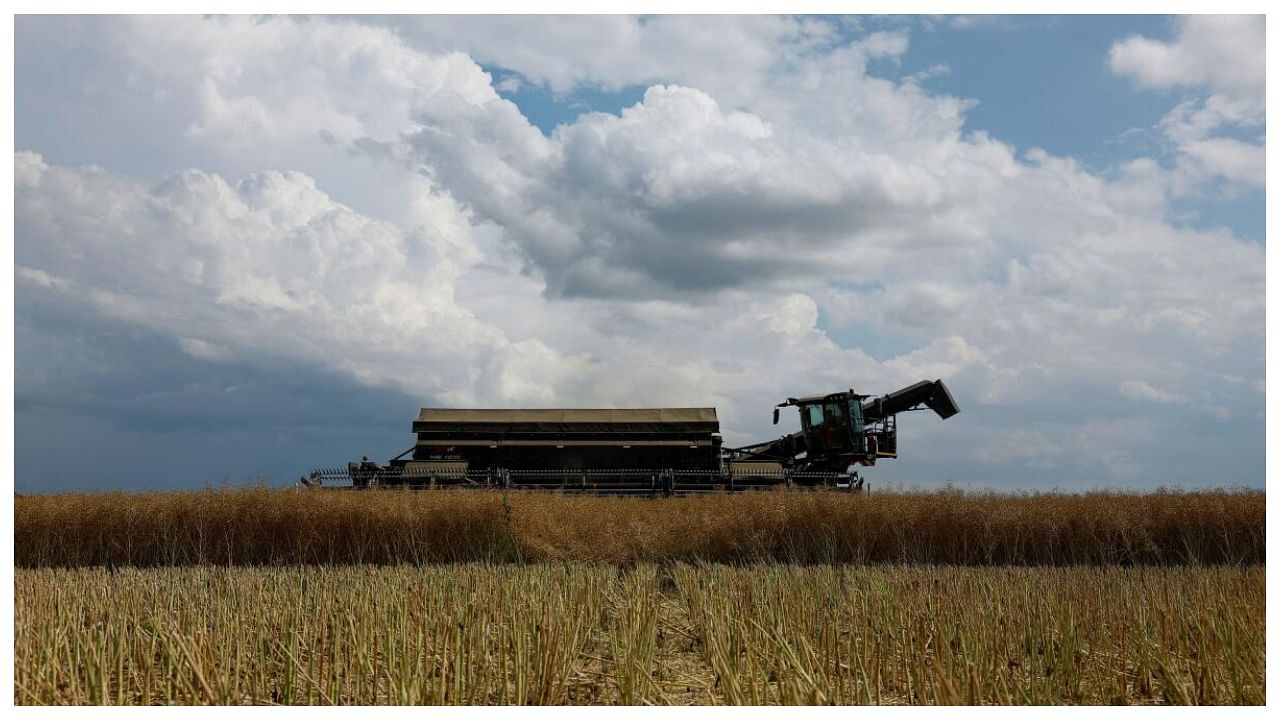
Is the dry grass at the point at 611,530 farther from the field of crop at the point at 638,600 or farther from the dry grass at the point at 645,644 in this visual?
the dry grass at the point at 645,644

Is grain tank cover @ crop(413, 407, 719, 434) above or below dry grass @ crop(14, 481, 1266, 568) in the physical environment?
above

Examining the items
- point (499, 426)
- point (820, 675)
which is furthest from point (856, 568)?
point (499, 426)

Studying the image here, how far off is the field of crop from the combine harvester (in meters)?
5.82

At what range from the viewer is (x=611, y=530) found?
1363 cm

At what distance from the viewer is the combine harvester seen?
21.2 m

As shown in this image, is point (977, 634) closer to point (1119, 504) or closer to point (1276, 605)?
Answer: point (1276, 605)

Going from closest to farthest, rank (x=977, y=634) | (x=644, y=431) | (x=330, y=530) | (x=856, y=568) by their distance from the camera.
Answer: (x=977, y=634)
(x=856, y=568)
(x=330, y=530)
(x=644, y=431)

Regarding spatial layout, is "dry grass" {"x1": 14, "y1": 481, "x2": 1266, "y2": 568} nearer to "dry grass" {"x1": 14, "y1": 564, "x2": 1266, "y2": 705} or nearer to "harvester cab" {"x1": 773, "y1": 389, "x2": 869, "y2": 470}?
"dry grass" {"x1": 14, "y1": 564, "x2": 1266, "y2": 705}

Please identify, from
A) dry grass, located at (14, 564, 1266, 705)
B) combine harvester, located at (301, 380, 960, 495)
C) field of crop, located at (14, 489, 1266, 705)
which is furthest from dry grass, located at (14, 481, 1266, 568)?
combine harvester, located at (301, 380, 960, 495)

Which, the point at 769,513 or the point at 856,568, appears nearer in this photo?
the point at 856,568

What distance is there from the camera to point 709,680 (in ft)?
20.4

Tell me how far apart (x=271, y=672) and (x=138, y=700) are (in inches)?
31.2

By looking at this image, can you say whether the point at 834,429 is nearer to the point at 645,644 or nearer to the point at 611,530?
the point at 611,530

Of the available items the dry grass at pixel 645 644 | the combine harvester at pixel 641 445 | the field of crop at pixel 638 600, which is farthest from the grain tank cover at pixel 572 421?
the dry grass at pixel 645 644
